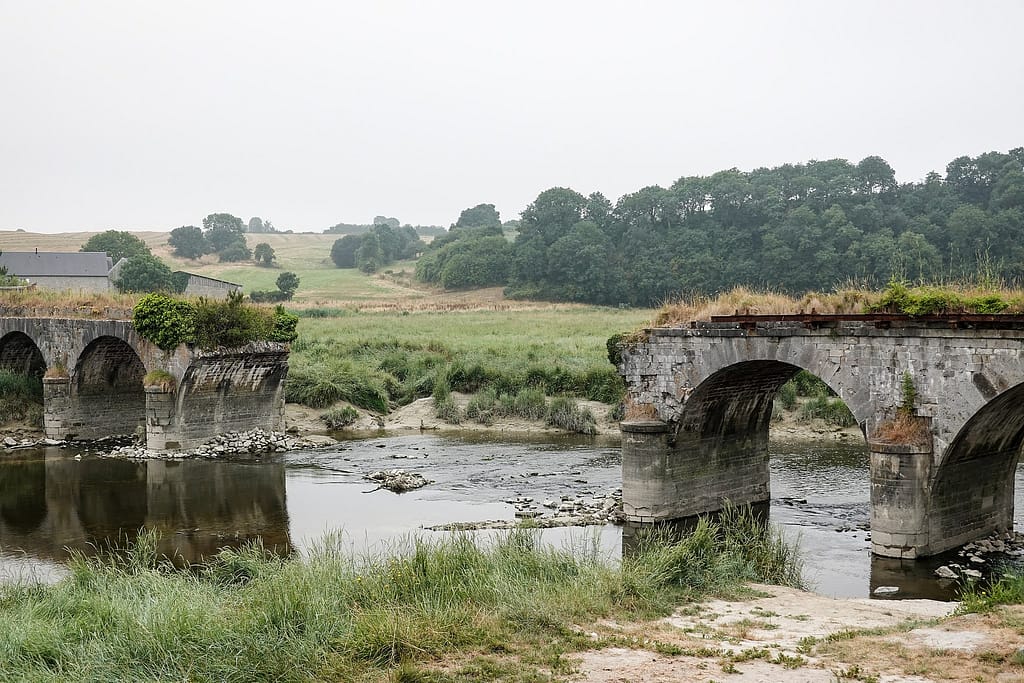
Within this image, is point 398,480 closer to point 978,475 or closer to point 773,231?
point 978,475

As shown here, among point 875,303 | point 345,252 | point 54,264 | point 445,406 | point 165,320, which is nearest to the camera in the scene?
point 875,303

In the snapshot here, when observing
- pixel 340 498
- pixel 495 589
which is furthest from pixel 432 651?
pixel 340 498

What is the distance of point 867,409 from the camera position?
51.0 ft

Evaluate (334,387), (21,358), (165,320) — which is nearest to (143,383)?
(165,320)

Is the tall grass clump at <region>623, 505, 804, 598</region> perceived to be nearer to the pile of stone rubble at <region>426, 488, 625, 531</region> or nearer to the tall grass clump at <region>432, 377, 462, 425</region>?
the pile of stone rubble at <region>426, 488, 625, 531</region>

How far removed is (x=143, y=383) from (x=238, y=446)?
3.94 meters

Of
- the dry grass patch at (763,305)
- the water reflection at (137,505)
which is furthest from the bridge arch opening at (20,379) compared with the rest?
the dry grass patch at (763,305)

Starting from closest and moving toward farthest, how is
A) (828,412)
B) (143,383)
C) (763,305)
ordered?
(763,305), (828,412), (143,383)

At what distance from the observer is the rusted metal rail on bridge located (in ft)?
45.6

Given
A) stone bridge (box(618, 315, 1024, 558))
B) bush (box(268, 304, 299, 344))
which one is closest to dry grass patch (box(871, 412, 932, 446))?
stone bridge (box(618, 315, 1024, 558))

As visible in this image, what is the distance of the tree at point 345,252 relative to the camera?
335 feet

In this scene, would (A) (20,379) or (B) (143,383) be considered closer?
(B) (143,383)

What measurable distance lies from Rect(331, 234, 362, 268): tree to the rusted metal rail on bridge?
8672 cm

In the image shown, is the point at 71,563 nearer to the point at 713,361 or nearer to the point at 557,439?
the point at 713,361
